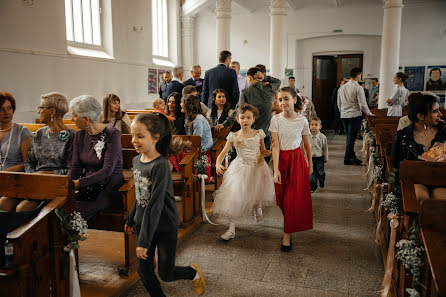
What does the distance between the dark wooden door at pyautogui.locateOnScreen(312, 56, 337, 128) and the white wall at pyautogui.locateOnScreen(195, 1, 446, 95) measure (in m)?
0.30

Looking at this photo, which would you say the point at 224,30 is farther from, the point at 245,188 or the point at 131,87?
the point at 245,188

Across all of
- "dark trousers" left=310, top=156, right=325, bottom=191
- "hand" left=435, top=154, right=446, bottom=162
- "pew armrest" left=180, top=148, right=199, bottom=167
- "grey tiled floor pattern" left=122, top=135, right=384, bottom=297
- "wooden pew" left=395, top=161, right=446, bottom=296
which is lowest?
"grey tiled floor pattern" left=122, top=135, right=384, bottom=297

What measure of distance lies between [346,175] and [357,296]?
170 inches

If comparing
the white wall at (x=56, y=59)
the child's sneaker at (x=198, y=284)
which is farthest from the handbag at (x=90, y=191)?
the white wall at (x=56, y=59)

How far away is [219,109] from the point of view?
5.96 m

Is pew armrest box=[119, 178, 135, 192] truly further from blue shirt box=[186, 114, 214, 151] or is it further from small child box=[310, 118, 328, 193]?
small child box=[310, 118, 328, 193]

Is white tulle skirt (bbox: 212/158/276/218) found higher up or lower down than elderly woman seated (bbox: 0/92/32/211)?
lower down

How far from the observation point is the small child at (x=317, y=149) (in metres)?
5.80

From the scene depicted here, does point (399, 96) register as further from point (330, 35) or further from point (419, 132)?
point (330, 35)

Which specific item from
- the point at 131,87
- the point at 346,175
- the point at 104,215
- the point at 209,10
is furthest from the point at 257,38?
the point at 104,215

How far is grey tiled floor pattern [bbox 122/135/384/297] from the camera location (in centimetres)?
311

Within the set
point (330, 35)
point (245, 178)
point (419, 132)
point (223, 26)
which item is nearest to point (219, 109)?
point (245, 178)

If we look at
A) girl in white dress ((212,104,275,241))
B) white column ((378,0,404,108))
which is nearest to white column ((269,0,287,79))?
white column ((378,0,404,108))

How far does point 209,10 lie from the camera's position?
15.0 meters
